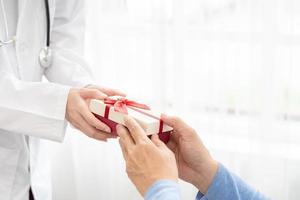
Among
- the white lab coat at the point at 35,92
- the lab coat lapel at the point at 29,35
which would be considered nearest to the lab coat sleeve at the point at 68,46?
the white lab coat at the point at 35,92

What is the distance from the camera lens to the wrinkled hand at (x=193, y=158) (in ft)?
3.55

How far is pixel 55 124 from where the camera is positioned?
1034 mm

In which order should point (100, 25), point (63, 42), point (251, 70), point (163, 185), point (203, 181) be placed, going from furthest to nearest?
point (100, 25), point (251, 70), point (63, 42), point (203, 181), point (163, 185)

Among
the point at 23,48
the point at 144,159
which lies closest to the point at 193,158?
the point at 144,159

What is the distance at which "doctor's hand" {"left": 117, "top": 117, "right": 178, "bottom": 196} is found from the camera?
89 centimetres

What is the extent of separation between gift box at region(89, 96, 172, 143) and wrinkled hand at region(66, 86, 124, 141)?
0.05 feet

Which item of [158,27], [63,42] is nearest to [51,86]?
[63,42]

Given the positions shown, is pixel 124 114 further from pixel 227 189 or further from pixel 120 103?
pixel 227 189

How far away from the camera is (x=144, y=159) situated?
909 millimetres

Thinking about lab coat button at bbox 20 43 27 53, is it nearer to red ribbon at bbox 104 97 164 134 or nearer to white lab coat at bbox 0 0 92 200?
white lab coat at bbox 0 0 92 200

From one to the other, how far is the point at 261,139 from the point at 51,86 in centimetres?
82

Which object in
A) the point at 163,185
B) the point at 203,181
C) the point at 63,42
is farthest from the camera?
the point at 63,42

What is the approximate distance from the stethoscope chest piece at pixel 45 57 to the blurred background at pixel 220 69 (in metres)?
0.42

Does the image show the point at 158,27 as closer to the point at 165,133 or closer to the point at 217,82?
the point at 217,82
